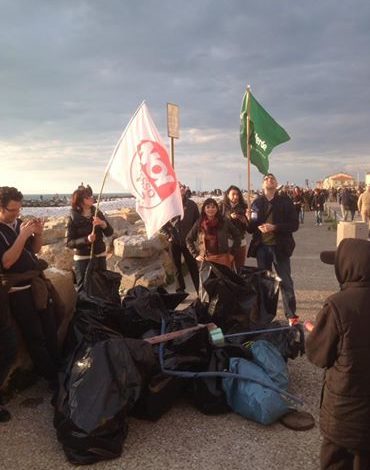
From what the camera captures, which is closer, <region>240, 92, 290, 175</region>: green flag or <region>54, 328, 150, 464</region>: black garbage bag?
<region>54, 328, 150, 464</region>: black garbage bag

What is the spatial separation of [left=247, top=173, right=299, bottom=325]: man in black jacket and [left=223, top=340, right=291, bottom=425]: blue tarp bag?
5.90ft

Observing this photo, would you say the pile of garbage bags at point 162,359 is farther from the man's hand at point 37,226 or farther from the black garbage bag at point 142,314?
the man's hand at point 37,226

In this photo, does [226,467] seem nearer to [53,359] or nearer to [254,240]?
[53,359]

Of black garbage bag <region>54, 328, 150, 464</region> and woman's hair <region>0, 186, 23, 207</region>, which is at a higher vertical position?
woman's hair <region>0, 186, 23, 207</region>

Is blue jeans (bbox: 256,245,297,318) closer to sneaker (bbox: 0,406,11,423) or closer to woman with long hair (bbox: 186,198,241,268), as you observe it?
woman with long hair (bbox: 186,198,241,268)

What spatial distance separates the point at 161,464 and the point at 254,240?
3.38 metres

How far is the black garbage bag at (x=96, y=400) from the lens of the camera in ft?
9.54

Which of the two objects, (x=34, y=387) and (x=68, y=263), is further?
(x=68, y=263)

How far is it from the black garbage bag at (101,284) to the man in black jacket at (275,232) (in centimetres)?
187

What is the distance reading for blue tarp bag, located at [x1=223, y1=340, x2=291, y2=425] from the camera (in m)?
3.28

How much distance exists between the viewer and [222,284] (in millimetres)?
4406

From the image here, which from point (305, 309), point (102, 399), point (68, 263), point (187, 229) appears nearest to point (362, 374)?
point (102, 399)

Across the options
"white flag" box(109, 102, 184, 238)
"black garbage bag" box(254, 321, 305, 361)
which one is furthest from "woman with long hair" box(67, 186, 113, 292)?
"black garbage bag" box(254, 321, 305, 361)

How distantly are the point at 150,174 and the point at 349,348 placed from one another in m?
2.94
